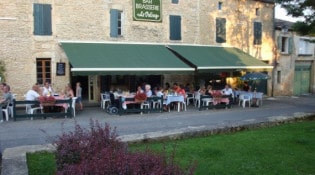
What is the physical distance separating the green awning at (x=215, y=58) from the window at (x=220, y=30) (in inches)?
26.3

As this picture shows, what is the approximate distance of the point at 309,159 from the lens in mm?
7465

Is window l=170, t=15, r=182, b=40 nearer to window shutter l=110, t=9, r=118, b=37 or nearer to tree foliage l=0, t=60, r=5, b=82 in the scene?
window shutter l=110, t=9, r=118, b=37

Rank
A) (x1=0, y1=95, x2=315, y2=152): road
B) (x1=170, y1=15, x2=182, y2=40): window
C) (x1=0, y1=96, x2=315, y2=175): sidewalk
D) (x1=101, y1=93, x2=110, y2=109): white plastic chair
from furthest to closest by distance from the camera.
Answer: (x1=170, y1=15, x2=182, y2=40): window, (x1=101, y1=93, x2=110, y2=109): white plastic chair, (x1=0, y1=95, x2=315, y2=152): road, (x1=0, y1=96, x2=315, y2=175): sidewalk

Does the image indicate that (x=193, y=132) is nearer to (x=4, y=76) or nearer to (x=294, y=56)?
(x=4, y=76)

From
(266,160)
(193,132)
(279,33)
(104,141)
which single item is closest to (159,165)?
(104,141)

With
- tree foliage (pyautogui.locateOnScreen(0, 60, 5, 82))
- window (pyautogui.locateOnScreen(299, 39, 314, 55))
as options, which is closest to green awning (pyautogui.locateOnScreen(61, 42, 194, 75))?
tree foliage (pyautogui.locateOnScreen(0, 60, 5, 82))

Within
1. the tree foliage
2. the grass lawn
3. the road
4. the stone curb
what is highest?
the tree foliage

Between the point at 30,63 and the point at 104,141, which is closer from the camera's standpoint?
the point at 104,141

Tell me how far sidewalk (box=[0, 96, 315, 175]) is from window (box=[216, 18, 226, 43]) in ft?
21.5

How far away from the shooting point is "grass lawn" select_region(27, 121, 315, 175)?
6.70 m

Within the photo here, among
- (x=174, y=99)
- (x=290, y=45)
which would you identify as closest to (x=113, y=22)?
(x=174, y=99)

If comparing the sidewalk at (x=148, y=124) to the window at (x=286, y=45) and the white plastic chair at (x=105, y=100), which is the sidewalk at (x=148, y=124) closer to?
the white plastic chair at (x=105, y=100)

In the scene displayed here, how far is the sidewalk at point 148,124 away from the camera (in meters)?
6.83

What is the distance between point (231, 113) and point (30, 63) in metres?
9.93
